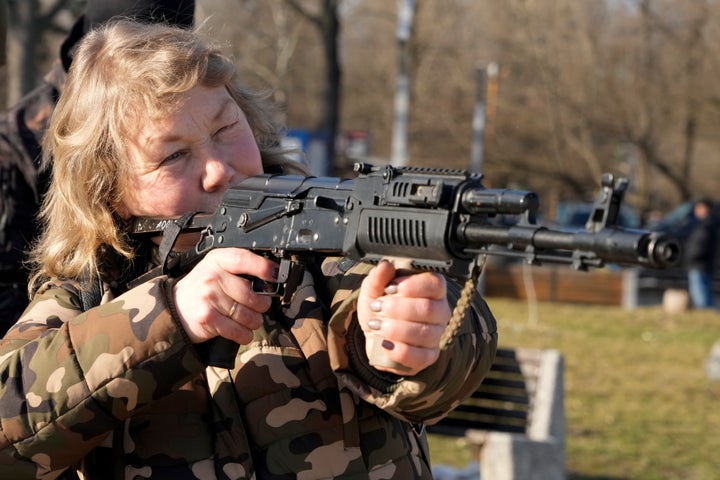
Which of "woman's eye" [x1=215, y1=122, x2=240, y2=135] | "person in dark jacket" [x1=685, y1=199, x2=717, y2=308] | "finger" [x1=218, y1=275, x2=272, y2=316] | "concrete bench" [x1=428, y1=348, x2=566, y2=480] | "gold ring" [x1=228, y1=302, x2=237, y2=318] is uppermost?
"woman's eye" [x1=215, y1=122, x2=240, y2=135]

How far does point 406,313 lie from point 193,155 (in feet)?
2.37

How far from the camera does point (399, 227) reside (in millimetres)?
1975

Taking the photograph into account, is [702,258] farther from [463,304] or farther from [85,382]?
[85,382]

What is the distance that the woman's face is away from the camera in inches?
93.4

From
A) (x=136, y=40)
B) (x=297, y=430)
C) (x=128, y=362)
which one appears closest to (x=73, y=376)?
(x=128, y=362)

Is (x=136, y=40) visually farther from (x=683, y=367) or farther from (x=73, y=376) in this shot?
(x=683, y=367)

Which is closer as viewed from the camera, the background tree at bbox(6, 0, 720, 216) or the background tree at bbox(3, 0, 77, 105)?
the background tree at bbox(3, 0, 77, 105)

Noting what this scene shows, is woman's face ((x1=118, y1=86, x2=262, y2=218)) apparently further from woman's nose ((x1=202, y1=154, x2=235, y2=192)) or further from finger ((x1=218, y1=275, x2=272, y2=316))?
finger ((x1=218, y1=275, x2=272, y2=316))

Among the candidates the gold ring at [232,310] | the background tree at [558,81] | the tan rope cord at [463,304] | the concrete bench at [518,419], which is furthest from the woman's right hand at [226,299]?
the background tree at [558,81]

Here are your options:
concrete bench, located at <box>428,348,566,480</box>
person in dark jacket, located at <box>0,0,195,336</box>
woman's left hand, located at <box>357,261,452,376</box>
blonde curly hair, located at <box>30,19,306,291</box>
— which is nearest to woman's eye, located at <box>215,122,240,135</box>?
blonde curly hair, located at <box>30,19,306,291</box>

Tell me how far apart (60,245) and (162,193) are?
0.32 meters

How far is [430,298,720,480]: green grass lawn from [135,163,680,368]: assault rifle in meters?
5.70

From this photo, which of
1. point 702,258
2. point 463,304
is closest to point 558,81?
point 702,258

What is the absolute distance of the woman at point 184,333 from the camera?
6.97 ft
